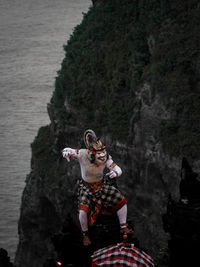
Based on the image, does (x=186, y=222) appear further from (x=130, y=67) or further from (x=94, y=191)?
(x=130, y=67)

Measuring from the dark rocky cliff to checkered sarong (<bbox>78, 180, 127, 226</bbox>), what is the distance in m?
15.1

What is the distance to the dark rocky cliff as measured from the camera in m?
38.2

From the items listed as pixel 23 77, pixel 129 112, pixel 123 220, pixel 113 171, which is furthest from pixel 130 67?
pixel 23 77

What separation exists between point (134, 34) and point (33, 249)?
71.2 feet

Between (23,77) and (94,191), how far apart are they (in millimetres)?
76605

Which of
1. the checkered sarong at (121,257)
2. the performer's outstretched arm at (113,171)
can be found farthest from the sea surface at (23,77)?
the checkered sarong at (121,257)

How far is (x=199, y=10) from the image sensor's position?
4062 centimetres

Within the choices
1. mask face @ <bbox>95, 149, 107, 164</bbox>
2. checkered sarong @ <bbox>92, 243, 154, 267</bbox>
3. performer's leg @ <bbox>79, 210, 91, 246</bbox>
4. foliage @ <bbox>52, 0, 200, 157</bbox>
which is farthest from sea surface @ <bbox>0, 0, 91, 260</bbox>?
checkered sarong @ <bbox>92, 243, 154, 267</bbox>

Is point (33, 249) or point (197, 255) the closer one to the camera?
point (197, 255)

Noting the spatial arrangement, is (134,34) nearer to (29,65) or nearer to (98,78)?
(98,78)

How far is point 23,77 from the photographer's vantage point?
9144cm

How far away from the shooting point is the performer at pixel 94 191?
16062 mm

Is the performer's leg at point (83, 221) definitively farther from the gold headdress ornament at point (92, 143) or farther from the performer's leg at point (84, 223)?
the gold headdress ornament at point (92, 143)

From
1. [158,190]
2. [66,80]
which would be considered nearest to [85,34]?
[66,80]
